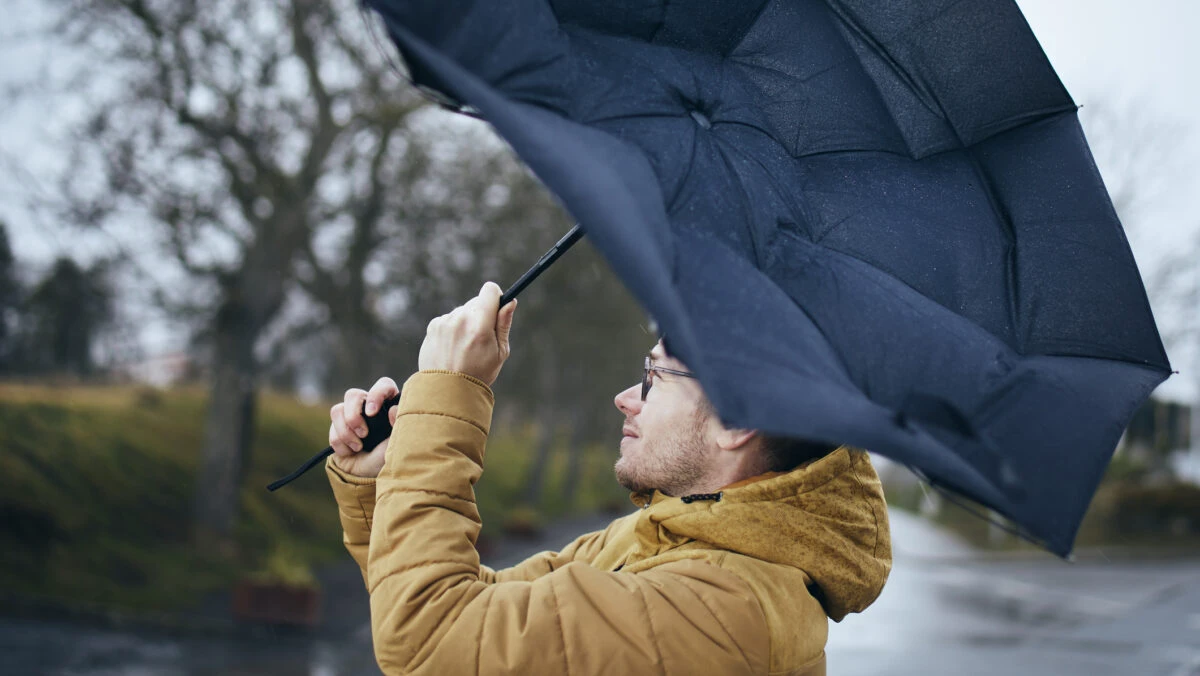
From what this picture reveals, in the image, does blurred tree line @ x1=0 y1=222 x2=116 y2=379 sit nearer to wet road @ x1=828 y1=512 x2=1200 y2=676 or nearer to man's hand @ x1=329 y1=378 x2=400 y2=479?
wet road @ x1=828 y1=512 x2=1200 y2=676

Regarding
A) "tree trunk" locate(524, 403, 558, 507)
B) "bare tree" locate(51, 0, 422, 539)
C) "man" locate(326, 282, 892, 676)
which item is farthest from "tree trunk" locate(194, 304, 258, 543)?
"tree trunk" locate(524, 403, 558, 507)

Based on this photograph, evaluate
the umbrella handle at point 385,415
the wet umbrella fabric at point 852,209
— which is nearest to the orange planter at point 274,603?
the umbrella handle at point 385,415

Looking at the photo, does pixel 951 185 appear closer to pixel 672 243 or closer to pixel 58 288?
pixel 672 243

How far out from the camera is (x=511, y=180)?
66.5 feet

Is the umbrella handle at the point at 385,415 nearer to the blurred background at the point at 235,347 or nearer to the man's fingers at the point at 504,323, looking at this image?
the man's fingers at the point at 504,323

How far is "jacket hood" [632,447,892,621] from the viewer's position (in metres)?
2.10

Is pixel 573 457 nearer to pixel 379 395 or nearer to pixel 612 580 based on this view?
pixel 379 395

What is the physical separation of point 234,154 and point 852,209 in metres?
13.9

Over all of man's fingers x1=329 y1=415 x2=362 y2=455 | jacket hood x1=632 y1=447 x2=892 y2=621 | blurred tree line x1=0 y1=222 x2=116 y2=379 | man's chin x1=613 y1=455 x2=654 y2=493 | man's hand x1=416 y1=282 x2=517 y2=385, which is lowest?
blurred tree line x1=0 y1=222 x2=116 y2=379

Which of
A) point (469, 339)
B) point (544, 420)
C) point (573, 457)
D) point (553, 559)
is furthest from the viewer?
point (573, 457)

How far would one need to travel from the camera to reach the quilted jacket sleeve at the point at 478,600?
6.00ft

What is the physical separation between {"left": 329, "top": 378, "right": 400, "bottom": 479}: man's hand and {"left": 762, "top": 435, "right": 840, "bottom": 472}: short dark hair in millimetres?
777

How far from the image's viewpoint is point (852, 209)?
2.22 metres

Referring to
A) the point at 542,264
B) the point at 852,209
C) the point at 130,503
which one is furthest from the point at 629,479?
the point at 130,503
